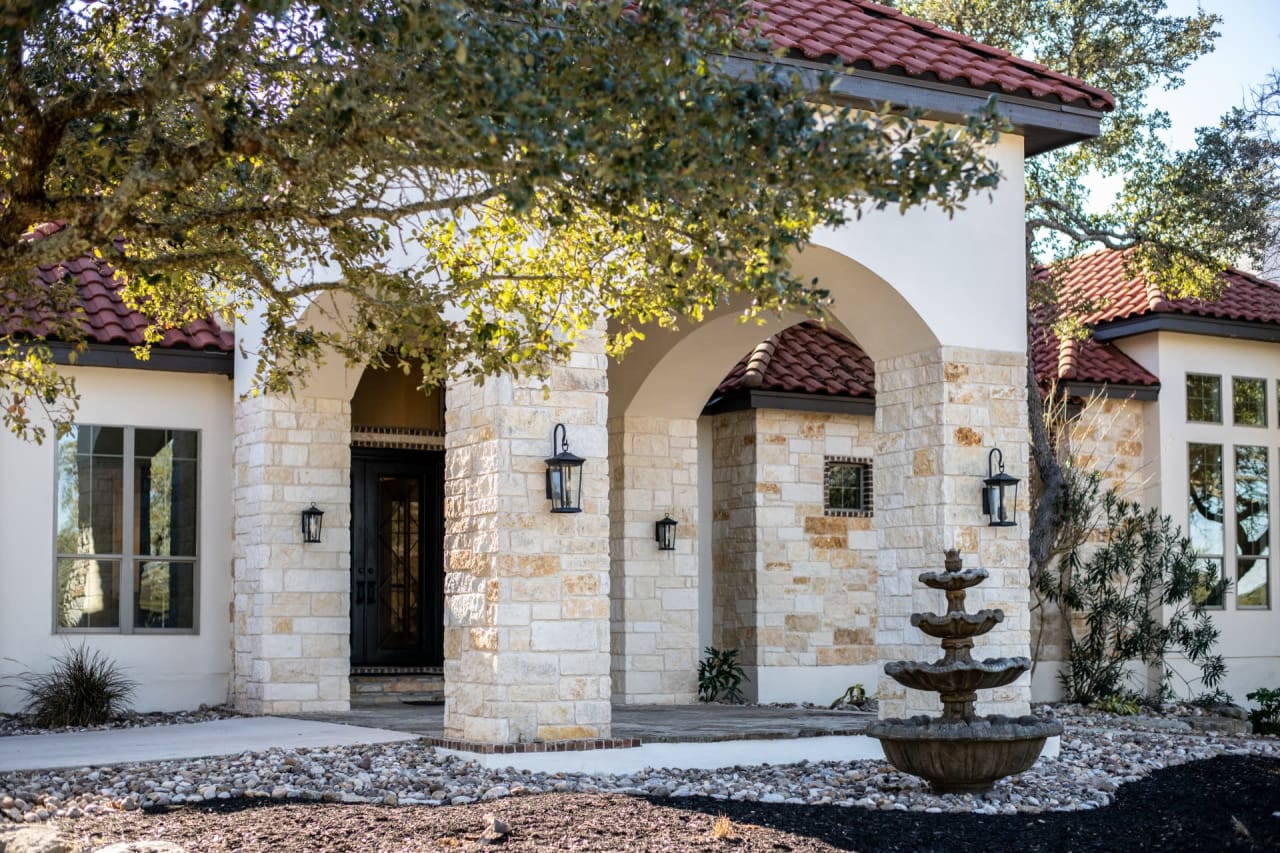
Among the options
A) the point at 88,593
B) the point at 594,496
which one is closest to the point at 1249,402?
the point at 594,496

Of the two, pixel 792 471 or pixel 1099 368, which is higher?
pixel 1099 368

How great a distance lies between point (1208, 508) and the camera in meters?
17.0

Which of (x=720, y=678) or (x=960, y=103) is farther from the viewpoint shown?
(x=720, y=678)

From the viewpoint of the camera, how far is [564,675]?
9.29 metres

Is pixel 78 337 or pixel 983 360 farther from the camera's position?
pixel 983 360

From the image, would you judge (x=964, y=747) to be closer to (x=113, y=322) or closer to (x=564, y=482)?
(x=564, y=482)

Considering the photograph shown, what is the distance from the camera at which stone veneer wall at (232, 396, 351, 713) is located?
1245 centimetres

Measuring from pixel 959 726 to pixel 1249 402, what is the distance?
35.1ft

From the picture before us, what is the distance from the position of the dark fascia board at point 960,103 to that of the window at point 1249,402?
23.6 ft

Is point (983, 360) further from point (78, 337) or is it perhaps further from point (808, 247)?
point (78, 337)

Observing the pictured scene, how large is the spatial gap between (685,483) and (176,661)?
5.14 metres

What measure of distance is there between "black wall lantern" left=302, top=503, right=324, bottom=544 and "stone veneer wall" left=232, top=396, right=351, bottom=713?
85mm

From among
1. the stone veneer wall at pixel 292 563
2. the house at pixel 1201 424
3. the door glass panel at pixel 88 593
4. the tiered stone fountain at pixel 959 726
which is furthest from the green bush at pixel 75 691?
the house at pixel 1201 424

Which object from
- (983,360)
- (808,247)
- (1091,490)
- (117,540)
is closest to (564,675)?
(808,247)
